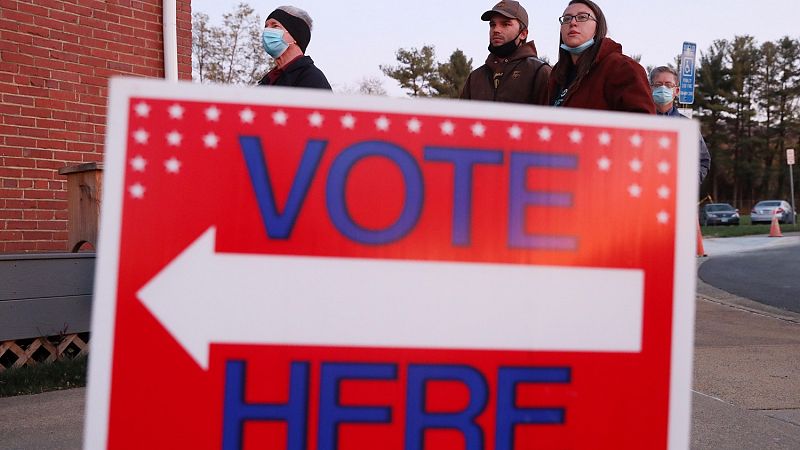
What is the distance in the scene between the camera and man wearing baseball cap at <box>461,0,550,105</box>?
12.2ft

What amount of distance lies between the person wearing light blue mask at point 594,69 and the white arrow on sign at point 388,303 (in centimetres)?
156

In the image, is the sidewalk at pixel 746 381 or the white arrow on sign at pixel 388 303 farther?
the sidewalk at pixel 746 381

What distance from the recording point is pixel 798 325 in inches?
277

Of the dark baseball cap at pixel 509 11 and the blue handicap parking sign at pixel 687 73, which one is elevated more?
the blue handicap parking sign at pixel 687 73

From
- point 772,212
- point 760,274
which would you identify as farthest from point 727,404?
point 772,212

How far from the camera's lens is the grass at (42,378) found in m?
4.48

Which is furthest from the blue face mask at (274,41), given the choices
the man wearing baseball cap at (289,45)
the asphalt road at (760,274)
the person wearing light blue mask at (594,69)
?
the asphalt road at (760,274)

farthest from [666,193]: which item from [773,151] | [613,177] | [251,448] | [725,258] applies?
[773,151]

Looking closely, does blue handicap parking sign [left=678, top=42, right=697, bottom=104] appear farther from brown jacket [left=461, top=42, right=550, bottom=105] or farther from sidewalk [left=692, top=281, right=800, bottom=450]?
brown jacket [left=461, top=42, right=550, bottom=105]

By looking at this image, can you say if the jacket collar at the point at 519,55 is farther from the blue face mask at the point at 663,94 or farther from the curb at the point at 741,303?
the curb at the point at 741,303

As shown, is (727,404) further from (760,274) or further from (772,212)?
(772,212)

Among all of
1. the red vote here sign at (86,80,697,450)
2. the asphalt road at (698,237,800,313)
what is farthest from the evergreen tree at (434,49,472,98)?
the red vote here sign at (86,80,697,450)

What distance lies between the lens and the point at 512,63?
378 cm

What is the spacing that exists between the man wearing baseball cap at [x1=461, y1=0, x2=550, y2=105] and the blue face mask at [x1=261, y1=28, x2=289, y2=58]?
1.03 metres
